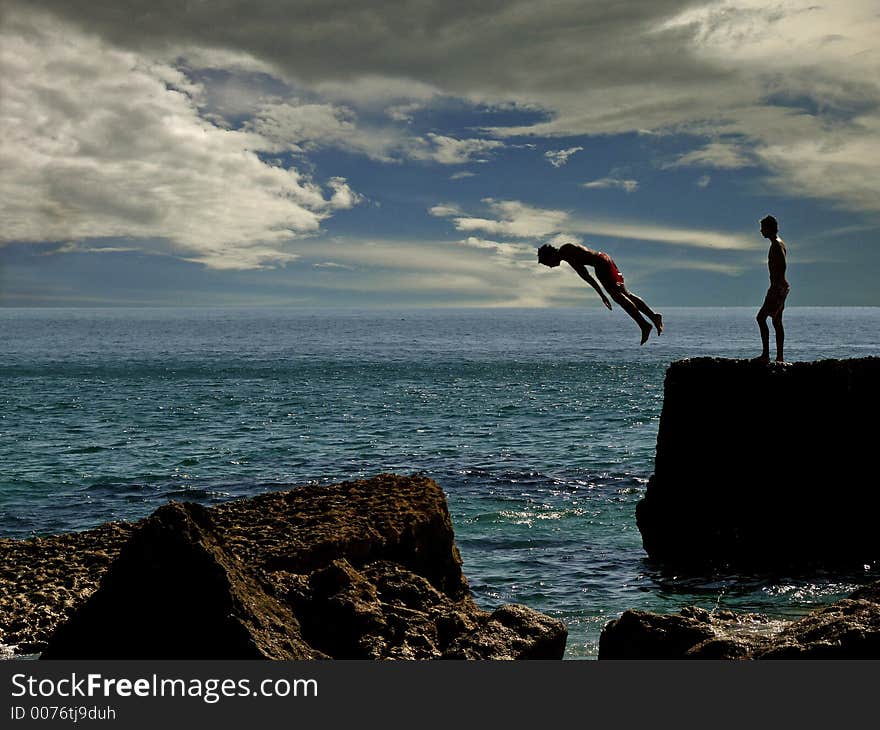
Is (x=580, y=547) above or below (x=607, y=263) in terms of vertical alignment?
below

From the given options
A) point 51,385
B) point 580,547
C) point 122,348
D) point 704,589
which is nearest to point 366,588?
point 704,589

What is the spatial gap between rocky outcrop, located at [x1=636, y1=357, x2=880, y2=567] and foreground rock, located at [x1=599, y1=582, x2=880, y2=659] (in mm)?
7453

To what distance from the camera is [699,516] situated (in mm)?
20250

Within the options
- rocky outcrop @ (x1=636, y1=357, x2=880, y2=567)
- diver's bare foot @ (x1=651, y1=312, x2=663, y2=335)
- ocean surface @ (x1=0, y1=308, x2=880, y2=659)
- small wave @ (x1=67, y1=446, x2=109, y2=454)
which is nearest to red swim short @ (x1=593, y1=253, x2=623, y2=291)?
diver's bare foot @ (x1=651, y1=312, x2=663, y2=335)

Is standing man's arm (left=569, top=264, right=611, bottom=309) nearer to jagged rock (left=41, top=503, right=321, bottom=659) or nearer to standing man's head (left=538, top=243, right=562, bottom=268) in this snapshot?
standing man's head (left=538, top=243, right=562, bottom=268)

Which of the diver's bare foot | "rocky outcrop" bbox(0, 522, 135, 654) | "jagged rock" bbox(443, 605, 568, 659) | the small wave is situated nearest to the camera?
"jagged rock" bbox(443, 605, 568, 659)

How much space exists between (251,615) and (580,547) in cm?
1370

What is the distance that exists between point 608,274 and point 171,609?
8007mm

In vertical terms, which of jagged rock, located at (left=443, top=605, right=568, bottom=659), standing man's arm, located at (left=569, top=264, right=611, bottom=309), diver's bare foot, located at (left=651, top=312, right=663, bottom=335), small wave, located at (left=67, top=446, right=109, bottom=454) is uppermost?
standing man's arm, located at (left=569, top=264, right=611, bottom=309)

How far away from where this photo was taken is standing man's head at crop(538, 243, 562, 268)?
13.4 metres

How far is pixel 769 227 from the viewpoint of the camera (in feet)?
59.4

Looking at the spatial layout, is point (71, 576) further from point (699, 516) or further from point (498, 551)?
point (699, 516)

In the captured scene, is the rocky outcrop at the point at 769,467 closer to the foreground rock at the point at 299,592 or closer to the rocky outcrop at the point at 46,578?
the foreground rock at the point at 299,592

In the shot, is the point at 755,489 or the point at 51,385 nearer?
the point at 755,489
